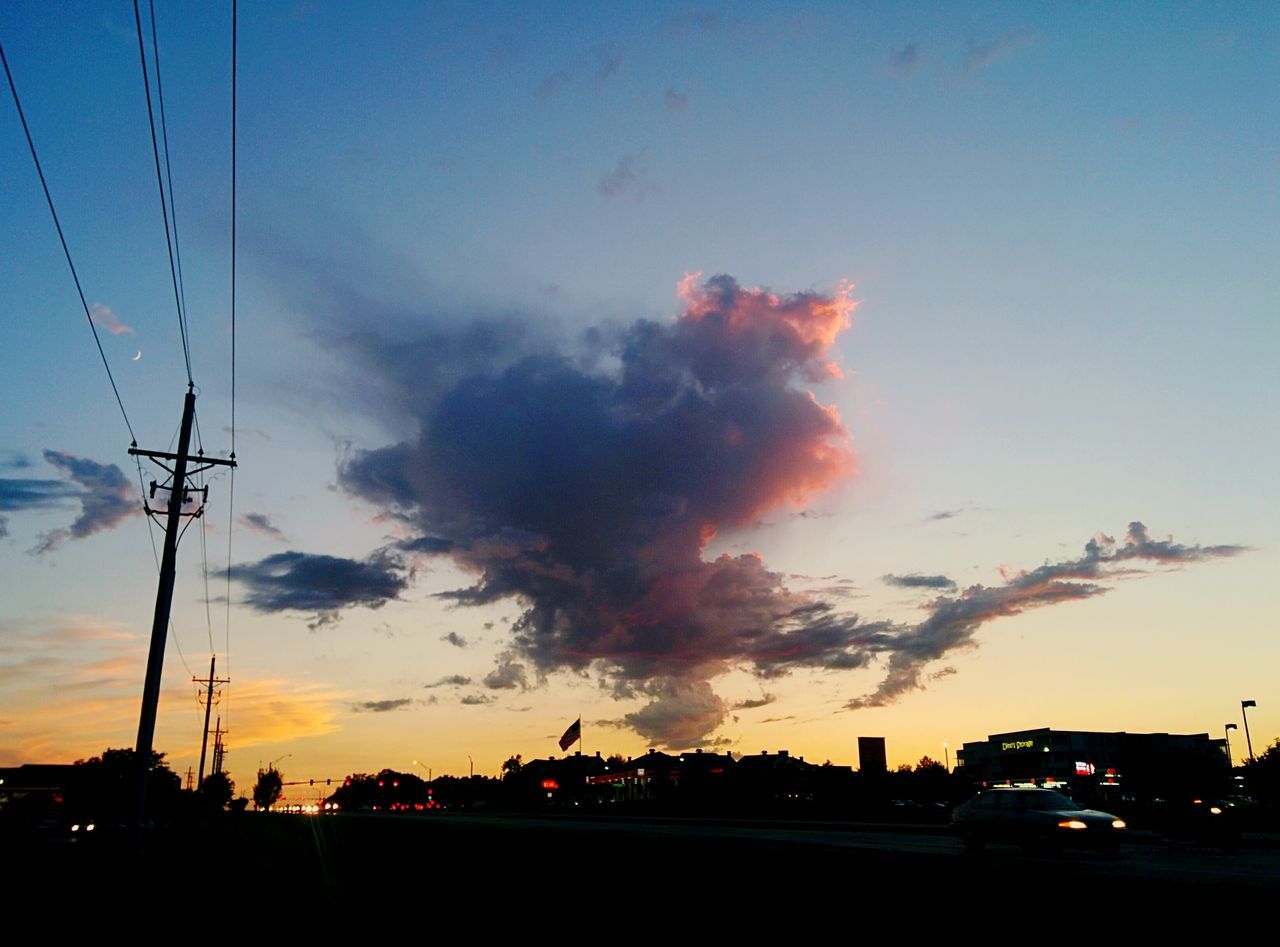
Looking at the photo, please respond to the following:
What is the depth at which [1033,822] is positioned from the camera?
25.6m

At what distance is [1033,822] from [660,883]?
43.6ft

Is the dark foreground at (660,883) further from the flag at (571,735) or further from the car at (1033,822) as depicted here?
the flag at (571,735)

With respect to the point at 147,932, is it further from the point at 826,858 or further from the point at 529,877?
the point at 826,858

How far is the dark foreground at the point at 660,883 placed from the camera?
12.4 m

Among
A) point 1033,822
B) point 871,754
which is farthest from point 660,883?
point 871,754

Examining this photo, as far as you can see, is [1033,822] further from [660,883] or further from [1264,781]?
[1264,781]

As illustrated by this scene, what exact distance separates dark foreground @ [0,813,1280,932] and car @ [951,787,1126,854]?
530 mm

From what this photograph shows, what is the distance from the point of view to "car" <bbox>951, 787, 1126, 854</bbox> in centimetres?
2400

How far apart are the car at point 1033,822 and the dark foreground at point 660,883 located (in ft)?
1.74

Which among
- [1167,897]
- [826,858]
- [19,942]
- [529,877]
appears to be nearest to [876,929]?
[1167,897]

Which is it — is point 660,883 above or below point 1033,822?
below

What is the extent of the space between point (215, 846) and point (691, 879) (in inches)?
1287

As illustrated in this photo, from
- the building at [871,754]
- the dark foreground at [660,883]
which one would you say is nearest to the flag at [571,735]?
the building at [871,754]

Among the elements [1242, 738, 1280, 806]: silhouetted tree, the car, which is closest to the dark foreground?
the car
